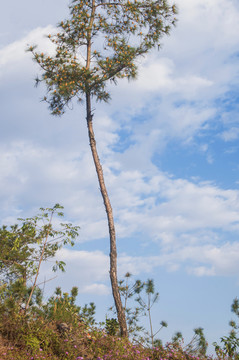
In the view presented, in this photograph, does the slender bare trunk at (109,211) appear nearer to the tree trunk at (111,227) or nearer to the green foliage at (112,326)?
the tree trunk at (111,227)

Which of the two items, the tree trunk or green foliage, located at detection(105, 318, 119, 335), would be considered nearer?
green foliage, located at detection(105, 318, 119, 335)

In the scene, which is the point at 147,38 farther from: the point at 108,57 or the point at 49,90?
the point at 49,90

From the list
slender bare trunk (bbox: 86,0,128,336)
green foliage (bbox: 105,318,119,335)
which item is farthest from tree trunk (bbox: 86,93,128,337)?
green foliage (bbox: 105,318,119,335)

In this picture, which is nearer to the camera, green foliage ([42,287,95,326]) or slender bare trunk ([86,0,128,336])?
green foliage ([42,287,95,326])

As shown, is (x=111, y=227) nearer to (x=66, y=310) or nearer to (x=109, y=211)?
(x=109, y=211)

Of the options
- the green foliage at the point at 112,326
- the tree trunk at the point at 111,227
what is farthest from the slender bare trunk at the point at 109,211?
the green foliage at the point at 112,326

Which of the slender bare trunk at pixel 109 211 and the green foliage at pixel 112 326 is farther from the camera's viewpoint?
the slender bare trunk at pixel 109 211

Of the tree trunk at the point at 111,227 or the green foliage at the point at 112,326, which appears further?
the tree trunk at the point at 111,227

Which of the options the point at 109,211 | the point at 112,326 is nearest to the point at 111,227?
the point at 109,211

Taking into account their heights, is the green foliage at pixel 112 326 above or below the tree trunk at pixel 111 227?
below

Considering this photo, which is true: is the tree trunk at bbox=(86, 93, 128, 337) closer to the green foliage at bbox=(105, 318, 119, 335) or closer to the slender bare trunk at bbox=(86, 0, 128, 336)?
the slender bare trunk at bbox=(86, 0, 128, 336)

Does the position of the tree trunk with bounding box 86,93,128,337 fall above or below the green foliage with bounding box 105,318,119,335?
above

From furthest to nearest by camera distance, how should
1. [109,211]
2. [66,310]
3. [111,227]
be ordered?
[109,211] → [111,227] → [66,310]

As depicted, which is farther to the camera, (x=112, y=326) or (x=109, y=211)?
(x=109, y=211)
